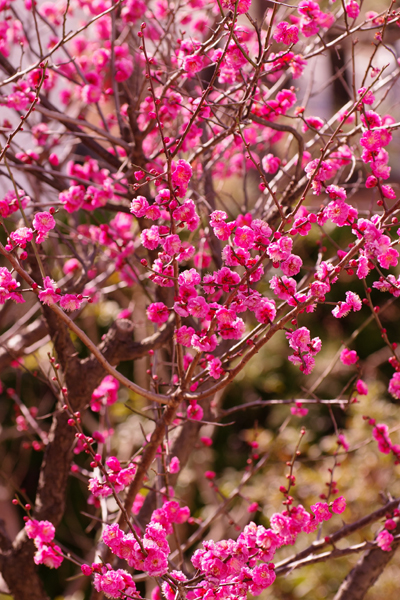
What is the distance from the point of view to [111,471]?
1.95 metres

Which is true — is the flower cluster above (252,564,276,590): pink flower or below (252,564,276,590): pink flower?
above

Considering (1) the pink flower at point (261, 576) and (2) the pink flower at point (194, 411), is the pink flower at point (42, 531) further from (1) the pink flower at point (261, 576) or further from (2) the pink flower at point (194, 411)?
(1) the pink flower at point (261, 576)

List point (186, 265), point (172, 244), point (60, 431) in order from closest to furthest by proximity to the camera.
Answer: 1. point (172, 244)
2. point (60, 431)
3. point (186, 265)

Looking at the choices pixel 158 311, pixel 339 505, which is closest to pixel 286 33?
pixel 158 311

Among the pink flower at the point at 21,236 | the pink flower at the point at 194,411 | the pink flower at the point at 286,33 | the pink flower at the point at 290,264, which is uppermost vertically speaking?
the pink flower at the point at 286,33

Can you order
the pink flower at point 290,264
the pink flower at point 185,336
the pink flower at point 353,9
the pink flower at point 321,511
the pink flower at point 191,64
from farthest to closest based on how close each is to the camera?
the pink flower at point 353,9
the pink flower at point 191,64
the pink flower at point 321,511
the pink flower at point 185,336
the pink flower at point 290,264

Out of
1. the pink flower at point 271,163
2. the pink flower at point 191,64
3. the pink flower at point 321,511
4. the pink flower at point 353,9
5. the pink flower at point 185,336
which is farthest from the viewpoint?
the pink flower at point 271,163

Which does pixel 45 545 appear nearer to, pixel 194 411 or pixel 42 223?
pixel 194 411

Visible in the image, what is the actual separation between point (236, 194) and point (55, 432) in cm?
526

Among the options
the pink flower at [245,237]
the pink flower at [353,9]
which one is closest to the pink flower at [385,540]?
the pink flower at [245,237]

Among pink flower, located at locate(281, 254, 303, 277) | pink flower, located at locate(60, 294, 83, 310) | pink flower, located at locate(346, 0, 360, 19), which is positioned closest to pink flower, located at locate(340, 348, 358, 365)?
pink flower, located at locate(281, 254, 303, 277)

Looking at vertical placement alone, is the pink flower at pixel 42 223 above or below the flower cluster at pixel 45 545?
above

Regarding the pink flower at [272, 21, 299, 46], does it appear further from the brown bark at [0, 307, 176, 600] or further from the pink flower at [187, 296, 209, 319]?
the brown bark at [0, 307, 176, 600]

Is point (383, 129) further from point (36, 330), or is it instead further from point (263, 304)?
point (36, 330)
